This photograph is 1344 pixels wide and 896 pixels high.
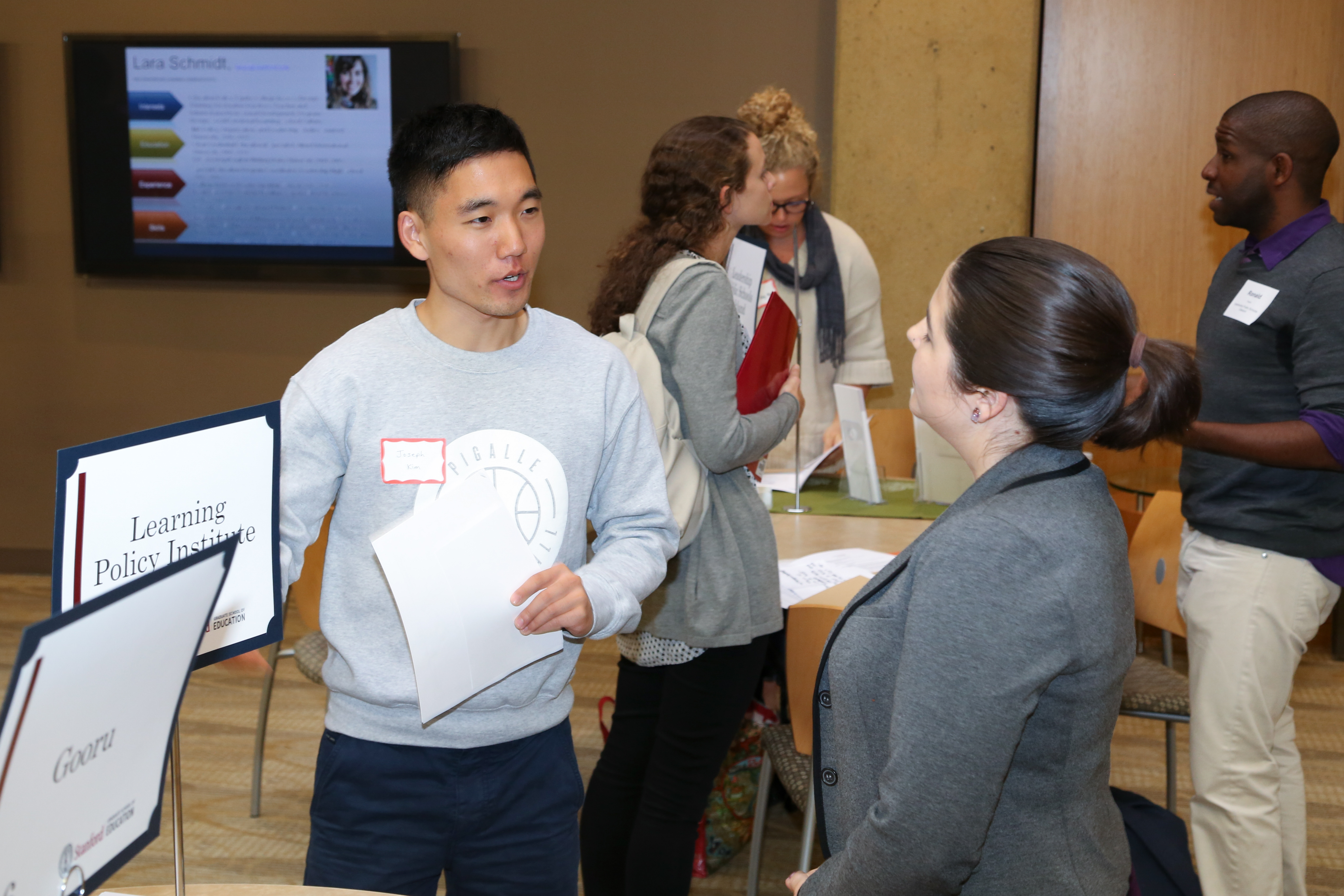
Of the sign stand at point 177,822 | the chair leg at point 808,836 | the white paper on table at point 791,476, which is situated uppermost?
the sign stand at point 177,822

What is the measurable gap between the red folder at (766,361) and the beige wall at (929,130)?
6.59 ft

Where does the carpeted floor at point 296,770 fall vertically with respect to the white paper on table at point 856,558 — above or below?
below

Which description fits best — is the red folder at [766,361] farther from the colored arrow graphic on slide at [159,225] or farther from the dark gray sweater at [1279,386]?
the colored arrow graphic on slide at [159,225]

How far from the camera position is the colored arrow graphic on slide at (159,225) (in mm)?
4695

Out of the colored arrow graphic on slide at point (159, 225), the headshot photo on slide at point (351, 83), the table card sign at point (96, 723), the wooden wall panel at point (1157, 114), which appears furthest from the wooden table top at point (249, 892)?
the colored arrow graphic on slide at point (159, 225)

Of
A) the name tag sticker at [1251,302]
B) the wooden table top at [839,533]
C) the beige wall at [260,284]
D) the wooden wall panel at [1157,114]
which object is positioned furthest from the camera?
the beige wall at [260,284]

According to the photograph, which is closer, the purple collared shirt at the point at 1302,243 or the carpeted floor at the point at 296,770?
the purple collared shirt at the point at 1302,243

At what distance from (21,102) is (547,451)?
4.47 meters

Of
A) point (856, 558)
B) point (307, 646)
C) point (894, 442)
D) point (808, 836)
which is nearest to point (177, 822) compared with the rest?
Answer: point (808, 836)

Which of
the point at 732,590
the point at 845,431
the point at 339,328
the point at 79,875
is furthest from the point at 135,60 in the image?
the point at 79,875

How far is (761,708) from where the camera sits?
2867mm

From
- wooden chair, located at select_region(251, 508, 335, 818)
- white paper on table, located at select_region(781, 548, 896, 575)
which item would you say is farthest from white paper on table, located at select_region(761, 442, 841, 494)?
wooden chair, located at select_region(251, 508, 335, 818)

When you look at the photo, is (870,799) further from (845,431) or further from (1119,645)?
(845,431)

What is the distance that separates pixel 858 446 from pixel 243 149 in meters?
3.11
